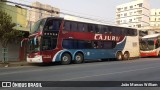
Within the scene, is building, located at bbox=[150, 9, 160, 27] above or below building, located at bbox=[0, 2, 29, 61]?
above

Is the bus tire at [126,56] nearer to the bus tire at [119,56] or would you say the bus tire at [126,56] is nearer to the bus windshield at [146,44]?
the bus tire at [119,56]

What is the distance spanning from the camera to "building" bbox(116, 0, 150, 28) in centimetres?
10800

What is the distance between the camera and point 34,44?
23234 mm

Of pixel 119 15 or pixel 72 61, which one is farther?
pixel 119 15

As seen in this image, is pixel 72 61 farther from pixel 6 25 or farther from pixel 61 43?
pixel 6 25

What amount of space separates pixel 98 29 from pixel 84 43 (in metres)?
2.39

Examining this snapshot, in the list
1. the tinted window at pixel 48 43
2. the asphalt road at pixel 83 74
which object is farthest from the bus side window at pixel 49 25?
the asphalt road at pixel 83 74

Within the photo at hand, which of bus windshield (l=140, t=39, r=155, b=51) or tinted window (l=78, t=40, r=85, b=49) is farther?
bus windshield (l=140, t=39, r=155, b=51)

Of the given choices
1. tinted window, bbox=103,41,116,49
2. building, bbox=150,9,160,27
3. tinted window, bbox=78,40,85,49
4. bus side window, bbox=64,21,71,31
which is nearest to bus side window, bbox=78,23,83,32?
tinted window, bbox=78,40,85,49

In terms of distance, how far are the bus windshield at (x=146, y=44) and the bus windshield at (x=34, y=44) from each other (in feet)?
61.9

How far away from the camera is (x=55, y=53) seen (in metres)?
23.5

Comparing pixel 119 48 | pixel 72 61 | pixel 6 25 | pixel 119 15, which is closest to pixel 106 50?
pixel 119 48

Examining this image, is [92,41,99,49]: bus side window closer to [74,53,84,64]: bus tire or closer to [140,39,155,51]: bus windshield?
[74,53,84,64]: bus tire

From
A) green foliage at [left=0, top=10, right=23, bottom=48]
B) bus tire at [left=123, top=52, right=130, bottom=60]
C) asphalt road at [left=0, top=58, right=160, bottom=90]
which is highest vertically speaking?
green foliage at [left=0, top=10, right=23, bottom=48]
